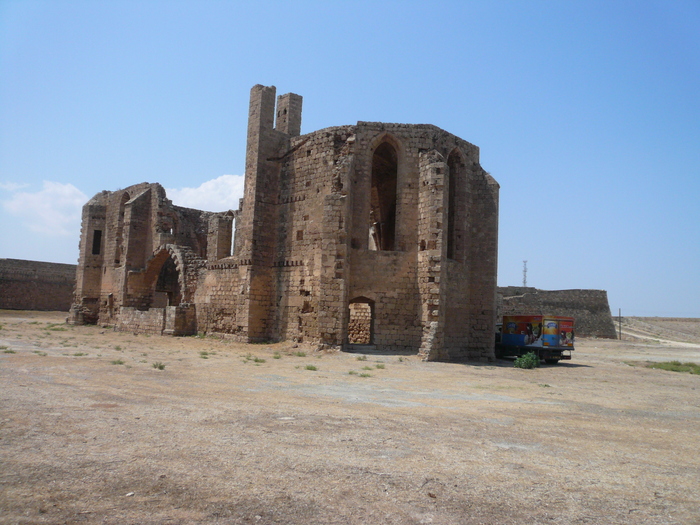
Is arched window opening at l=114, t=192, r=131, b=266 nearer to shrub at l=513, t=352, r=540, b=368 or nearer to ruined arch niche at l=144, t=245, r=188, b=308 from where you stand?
ruined arch niche at l=144, t=245, r=188, b=308

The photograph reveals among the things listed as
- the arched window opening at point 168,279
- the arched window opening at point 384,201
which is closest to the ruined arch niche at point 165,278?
the arched window opening at point 168,279

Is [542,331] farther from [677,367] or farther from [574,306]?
[574,306]

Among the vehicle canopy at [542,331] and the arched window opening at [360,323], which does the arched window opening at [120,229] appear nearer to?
the arched window opening at [360,323]

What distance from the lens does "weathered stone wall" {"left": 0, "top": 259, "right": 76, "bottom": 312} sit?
35844 millimetres

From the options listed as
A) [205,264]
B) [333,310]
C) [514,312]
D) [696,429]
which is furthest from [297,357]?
[514,312]

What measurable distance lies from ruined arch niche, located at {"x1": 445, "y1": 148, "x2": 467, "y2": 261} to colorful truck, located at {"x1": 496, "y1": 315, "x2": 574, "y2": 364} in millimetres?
3022

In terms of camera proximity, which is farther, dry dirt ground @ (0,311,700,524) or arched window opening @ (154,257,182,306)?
arched window opening @ (154,257,182,306)

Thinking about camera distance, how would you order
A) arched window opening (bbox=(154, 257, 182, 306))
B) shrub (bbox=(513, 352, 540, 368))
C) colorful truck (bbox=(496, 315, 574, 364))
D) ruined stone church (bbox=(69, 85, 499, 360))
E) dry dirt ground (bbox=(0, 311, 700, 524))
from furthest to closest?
arched window opening (bbox=(154, 257, 182, 306)) → colorful truck (bbox=(496, 315, 574, 364)) → ruined stone church (bbox=(69, 85, 499, 360)) → shrub (bbox=(513, 352, 540, 368)) → dry dirt ground (bbox=(0, 311, 700, 524))

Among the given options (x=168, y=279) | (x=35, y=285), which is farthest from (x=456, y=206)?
(x=35, y=285)

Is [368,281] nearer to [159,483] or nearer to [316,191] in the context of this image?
[316,191]

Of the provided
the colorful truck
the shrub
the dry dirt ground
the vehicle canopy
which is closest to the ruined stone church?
the colorful truck

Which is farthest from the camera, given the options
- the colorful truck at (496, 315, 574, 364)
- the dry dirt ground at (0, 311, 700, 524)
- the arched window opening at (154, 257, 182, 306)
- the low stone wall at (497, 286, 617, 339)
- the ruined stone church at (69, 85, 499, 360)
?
the low stone wall at (497, 286, 617, 339)

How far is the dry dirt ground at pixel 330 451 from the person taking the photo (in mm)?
3625

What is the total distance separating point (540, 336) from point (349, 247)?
6889 mm
